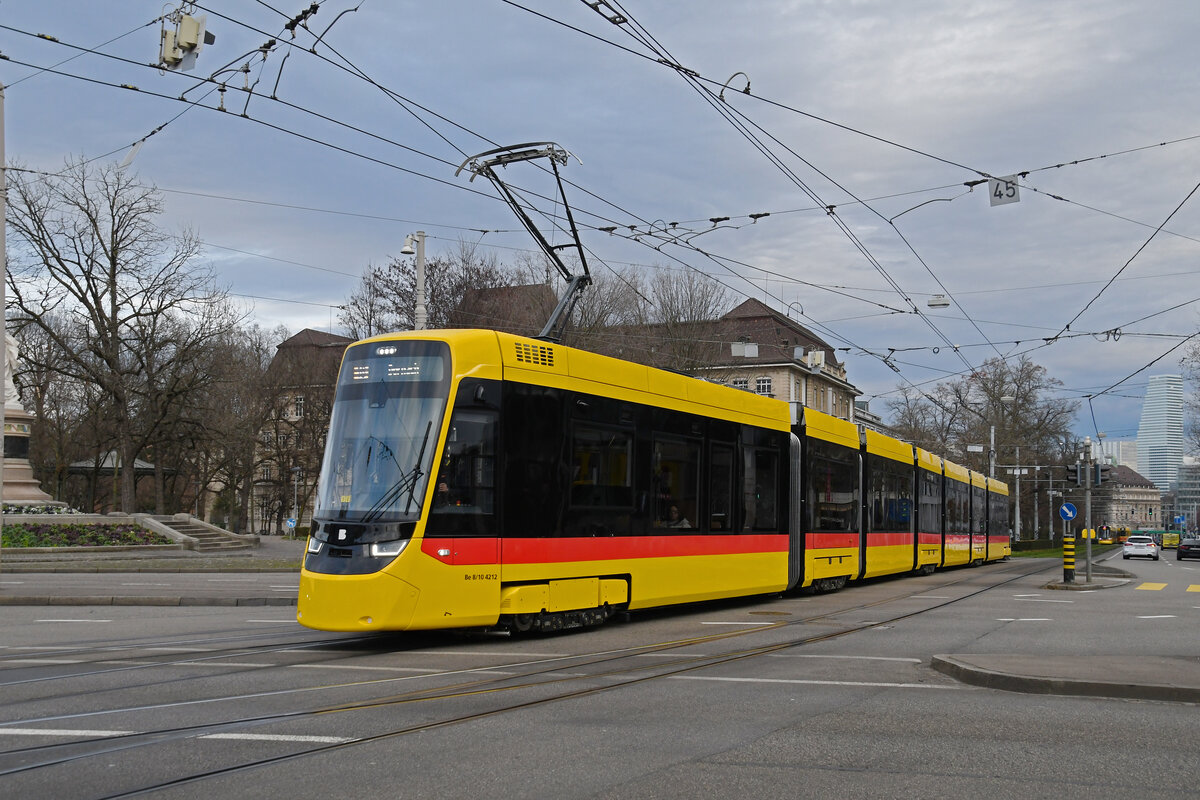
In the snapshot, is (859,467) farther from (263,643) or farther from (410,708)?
(410,708)

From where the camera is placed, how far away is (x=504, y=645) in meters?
11.6

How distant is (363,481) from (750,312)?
2444 inches

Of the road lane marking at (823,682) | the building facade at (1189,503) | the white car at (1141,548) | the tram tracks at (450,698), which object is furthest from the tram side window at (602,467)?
the building facade at (1189,503)

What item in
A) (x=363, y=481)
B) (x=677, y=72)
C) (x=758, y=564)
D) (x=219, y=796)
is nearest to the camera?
(x=219, y=796)

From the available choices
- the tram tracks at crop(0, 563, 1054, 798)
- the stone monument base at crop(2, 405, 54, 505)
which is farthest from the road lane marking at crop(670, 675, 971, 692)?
the stone monument base at crop(2, 405, 54, 505)

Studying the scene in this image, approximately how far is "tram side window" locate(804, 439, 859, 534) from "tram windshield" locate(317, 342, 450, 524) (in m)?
9.60

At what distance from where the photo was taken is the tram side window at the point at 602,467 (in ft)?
40.9

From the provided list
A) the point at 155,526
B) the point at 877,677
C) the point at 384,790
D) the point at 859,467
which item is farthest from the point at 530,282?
the point at 384,790

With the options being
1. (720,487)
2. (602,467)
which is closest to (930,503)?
(720,487)

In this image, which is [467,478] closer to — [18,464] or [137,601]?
[137,601]

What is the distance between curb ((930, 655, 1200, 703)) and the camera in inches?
328

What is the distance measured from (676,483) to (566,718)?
7367mm

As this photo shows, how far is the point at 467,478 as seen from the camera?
10.9 metres

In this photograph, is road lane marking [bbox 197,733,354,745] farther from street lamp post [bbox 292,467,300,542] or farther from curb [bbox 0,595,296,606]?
street lamp post [bbox 292,467,300,542]
